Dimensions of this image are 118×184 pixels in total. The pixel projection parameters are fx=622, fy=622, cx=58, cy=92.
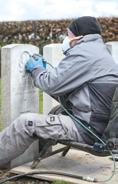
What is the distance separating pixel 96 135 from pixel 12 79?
3.16 ft

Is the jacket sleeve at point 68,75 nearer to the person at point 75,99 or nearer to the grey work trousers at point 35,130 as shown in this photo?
the person at point 75,99

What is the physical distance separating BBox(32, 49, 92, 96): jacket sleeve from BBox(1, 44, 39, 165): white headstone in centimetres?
45

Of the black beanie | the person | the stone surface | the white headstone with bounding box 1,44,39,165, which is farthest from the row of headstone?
the black beanie

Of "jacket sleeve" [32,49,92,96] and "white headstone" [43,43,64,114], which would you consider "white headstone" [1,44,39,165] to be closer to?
"white headstone" [43,43,64,114]

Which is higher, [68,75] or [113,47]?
[113,47]

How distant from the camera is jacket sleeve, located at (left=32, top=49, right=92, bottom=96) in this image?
5422 millimetres

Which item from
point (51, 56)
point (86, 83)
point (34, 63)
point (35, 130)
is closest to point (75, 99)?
point (86, 83)

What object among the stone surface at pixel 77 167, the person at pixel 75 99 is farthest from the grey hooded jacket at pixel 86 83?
the stone surface at pixel 77 167

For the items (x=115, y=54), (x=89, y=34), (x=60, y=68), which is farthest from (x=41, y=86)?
(x=115, y=54)

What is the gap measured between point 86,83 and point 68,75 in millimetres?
182

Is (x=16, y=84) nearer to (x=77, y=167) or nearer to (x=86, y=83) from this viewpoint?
(x=86, y=83)

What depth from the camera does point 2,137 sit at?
5578 millimetres

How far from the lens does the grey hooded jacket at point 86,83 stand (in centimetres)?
544

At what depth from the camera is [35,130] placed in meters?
5.46
